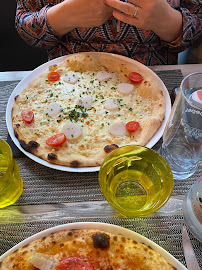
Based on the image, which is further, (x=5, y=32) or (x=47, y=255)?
(x=5, y=32)

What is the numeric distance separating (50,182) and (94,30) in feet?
3.31

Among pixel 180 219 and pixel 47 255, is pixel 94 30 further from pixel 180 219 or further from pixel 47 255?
pixel 47 255

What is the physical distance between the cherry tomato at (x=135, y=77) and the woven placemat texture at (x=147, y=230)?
815 millimetres

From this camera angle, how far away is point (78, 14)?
5.29 feet

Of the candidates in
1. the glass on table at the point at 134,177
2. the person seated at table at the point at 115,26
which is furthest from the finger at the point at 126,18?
the glass on table at the point at 134,177

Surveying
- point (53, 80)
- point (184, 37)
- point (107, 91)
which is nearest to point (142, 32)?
point (184, 37)

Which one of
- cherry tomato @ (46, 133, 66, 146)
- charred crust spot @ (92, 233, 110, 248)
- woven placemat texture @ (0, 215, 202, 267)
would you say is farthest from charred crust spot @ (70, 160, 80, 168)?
charred crust spot @ (92, 233, 110, 248)

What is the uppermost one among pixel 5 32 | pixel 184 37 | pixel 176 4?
pixel 176 4

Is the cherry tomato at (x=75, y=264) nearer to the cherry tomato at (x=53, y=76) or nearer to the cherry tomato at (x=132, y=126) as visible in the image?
the cherry tomato at (x=132, y=126)

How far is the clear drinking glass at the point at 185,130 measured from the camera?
3.21 ft

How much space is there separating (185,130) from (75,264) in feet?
2.05

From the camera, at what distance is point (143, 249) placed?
2.94 ft

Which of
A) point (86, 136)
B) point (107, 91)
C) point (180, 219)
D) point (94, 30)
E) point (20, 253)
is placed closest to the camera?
point (20, 253)

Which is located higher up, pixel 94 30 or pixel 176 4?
pixel 176 4
